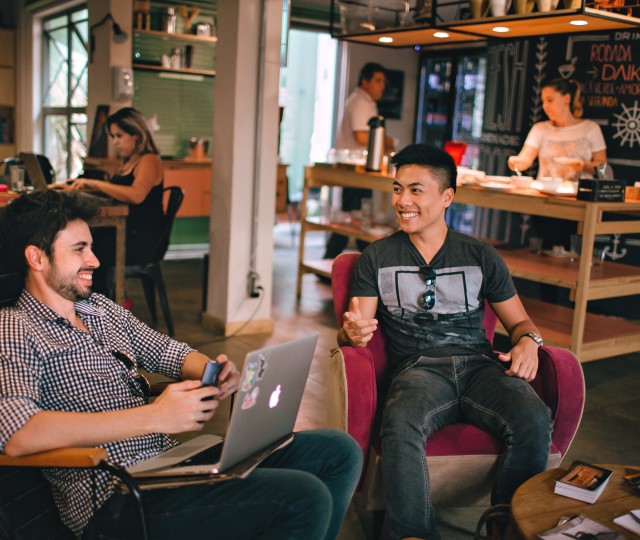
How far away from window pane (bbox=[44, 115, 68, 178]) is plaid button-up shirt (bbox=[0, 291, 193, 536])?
8.24 meters

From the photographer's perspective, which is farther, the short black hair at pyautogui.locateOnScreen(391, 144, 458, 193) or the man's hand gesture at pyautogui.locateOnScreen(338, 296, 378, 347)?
the short black hair at pyautogui.locateOnScreen(391, 144, 458, 193)

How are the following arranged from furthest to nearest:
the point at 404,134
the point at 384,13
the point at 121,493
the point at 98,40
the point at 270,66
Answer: the point at 404,134 → the point at 98,40 → the point at 384,13 → the point at 270,66 → the point at 121,493

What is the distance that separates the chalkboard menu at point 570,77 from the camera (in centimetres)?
614

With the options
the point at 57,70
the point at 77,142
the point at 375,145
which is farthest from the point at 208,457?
the point at 57,70

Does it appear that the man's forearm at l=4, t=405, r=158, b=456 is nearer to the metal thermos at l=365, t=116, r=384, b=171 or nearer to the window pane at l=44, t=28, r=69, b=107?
the metal thermos at l=365, t=116, r=384, b=171

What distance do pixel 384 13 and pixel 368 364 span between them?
344cm

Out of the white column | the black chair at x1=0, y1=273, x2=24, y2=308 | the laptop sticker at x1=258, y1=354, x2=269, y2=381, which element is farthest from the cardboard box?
the black chair at x1=0, y1=273, x2=24, y2=308

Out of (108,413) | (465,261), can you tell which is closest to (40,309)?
(108,413)

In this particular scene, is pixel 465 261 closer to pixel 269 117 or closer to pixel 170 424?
pixel 170 424

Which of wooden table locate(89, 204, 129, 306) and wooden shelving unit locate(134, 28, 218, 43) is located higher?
wooden shelving unit locate(134, 28, 218, 43)

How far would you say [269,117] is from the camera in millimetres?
4859

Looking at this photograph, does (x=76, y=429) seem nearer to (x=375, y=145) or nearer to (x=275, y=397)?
(x=275, y=397)

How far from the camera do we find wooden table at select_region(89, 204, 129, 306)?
423 cm

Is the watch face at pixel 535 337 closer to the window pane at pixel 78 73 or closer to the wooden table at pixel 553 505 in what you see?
the wooden table at pixel 553 505
